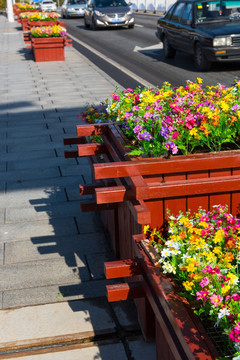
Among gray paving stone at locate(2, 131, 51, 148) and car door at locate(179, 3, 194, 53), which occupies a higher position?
car door at locate(179, 3, 194, 53)

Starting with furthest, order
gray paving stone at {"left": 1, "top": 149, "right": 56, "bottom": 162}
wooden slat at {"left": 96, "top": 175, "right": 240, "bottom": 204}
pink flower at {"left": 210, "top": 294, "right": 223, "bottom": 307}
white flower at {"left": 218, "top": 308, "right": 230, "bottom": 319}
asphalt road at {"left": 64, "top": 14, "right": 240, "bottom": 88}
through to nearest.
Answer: asphalt road at {"left": 64, "top": 14, "right": 240, "bottom": 88} < gray paving stone at {"left": 1, "top": 149, "right": 56, "bottom": 162} < wooden slat at {"left": 96, "top": 175, "right": 240, "bottom": 204} < pink flower at {"left": 210, "top": 294, "right": 223, "bottom": 307} < white flower at {"left": 218, "top": 308, "right": 230, "bottom": 319}

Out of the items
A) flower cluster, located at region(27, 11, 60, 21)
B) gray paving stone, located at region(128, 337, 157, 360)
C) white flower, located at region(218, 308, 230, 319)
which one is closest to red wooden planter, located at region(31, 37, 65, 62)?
flower cluster, located at region(27, 11, 60, 21)

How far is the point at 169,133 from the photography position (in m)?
4.34

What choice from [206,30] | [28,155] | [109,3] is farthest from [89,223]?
[109,3]

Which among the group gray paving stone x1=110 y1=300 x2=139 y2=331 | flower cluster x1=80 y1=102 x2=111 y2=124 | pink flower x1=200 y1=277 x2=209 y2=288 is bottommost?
gray paving stone x1=110 y1=300 x2=139 y2=331

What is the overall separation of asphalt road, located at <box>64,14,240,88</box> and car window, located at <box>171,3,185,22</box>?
137 cm

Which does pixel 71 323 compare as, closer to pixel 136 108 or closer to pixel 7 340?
pixel 7 340

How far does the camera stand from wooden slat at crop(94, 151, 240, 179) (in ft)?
13.3

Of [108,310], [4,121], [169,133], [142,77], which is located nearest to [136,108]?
[169,133]

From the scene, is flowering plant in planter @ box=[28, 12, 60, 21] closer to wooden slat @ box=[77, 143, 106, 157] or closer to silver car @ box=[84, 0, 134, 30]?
silver car @ box=[84, 0, 134, 30]

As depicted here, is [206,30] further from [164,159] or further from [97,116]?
[164,159]

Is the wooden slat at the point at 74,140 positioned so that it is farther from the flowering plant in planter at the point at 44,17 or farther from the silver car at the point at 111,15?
the silver car at the point at 111,15

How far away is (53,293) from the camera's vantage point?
4.90 metres

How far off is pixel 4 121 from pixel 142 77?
19.0ft
